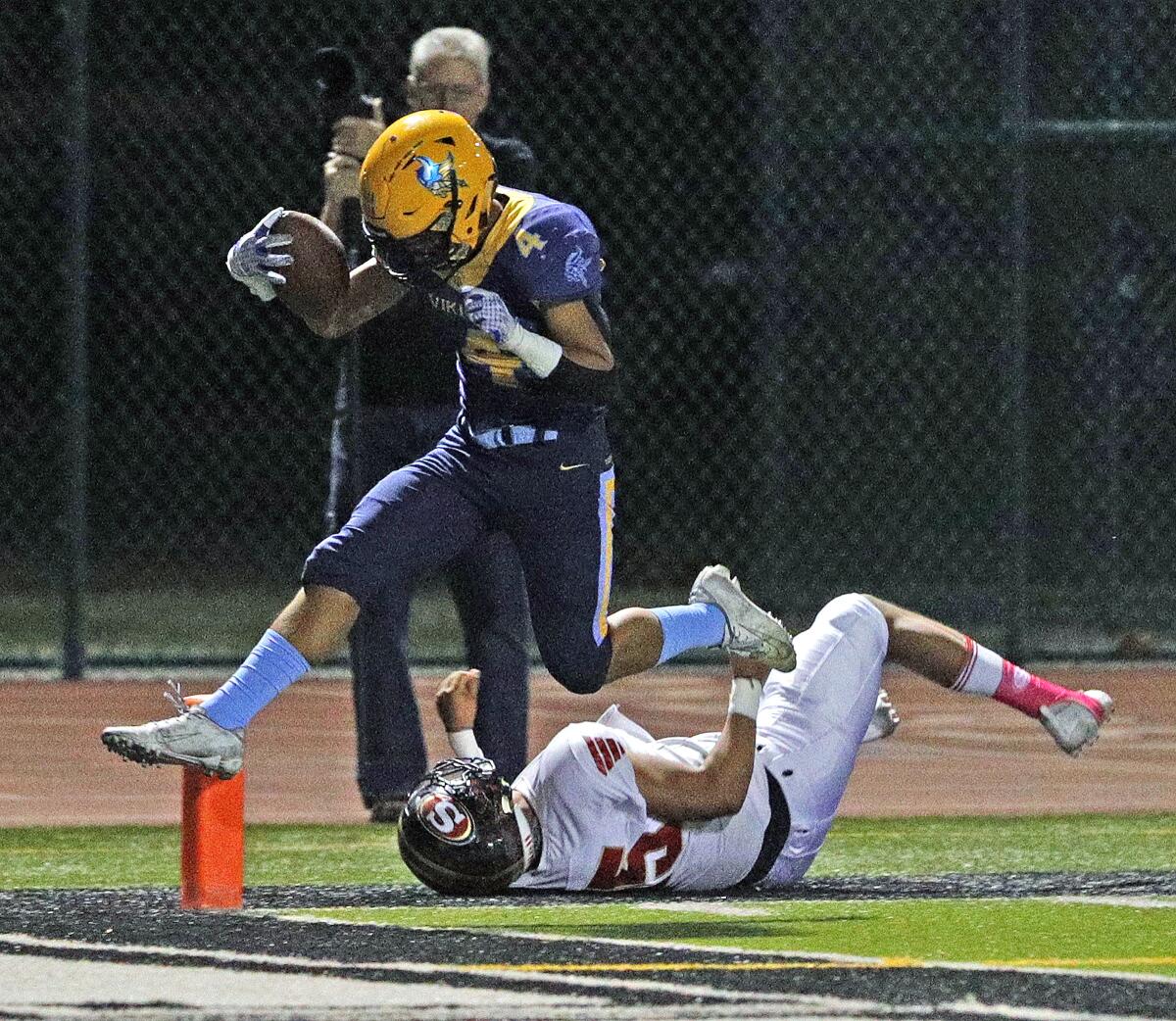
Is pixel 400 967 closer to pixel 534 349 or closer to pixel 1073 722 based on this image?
pixel 534 349

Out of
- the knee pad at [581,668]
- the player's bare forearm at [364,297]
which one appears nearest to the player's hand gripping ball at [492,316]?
the player's bare forearm at [364,297]

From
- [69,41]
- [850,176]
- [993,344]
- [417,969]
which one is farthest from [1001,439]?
[417,969]

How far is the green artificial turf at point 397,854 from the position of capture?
7.67 meters

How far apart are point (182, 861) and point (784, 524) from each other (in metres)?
6.34

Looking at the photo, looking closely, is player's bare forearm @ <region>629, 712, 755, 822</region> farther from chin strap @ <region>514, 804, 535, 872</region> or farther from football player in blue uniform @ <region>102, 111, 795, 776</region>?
football player in blue uniform @ <region>102, 111, 795, 776</region>

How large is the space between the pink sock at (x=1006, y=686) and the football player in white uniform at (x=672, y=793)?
244 millimetres

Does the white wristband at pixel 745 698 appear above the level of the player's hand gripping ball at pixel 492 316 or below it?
below

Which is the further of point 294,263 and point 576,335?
point 294,263

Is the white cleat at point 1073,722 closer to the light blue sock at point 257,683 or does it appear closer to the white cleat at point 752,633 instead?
the white cleat at point 752,633

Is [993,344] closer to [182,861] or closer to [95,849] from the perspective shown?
[95,849]

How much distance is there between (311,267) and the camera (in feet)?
24.3

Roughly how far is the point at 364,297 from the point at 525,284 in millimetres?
600

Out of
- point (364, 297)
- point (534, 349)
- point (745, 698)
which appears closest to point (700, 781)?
point (745, 698)

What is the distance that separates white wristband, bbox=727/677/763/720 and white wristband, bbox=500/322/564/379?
850mm
